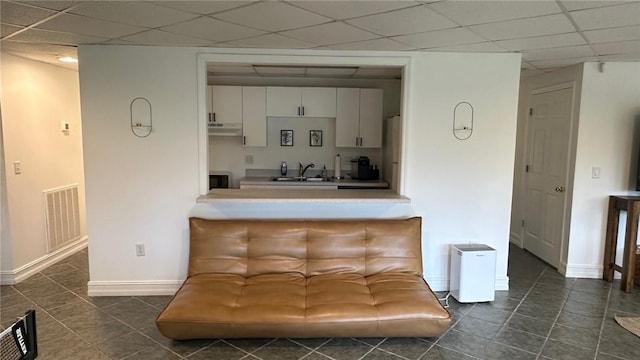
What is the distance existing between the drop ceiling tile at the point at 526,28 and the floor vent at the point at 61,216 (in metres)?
4.56

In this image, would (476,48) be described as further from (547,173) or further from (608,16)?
(547,173)

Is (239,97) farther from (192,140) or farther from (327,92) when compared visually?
(192,140)

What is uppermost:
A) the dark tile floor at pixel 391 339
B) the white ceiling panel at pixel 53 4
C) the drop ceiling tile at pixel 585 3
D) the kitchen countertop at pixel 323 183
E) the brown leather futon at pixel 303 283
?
the drop ceiling tile at pixel 585 3

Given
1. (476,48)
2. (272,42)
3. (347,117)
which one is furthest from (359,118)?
(272,42)

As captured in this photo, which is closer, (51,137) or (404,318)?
(404,318)

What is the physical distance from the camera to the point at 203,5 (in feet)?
7.58

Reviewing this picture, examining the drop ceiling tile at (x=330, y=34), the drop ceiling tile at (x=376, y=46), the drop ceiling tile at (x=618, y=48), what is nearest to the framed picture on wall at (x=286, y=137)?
the drop ceiling tile at (x=376, y=46)

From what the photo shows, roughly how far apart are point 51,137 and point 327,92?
10.9 feet

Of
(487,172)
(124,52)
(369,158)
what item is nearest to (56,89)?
(124,52)

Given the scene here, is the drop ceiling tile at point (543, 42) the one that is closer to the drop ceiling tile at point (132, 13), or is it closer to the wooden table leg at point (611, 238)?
the wooden table leg at point (611, 238)

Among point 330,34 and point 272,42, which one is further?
point 272,42

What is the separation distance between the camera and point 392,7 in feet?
7.55

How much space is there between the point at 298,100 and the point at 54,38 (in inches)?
111

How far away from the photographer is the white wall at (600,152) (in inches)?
155
